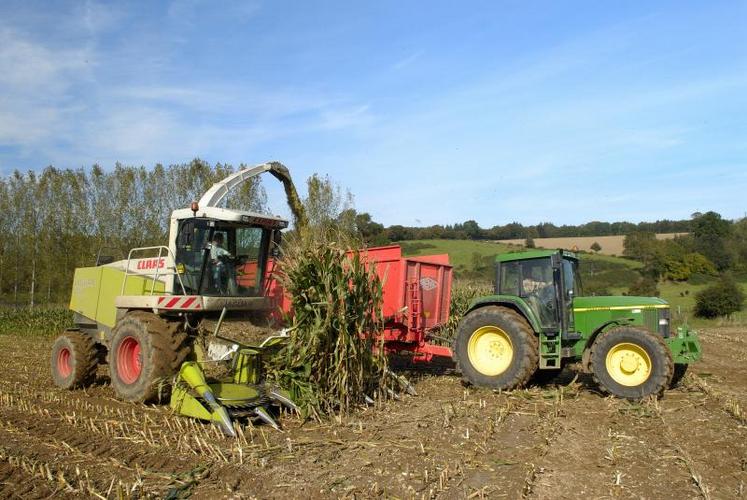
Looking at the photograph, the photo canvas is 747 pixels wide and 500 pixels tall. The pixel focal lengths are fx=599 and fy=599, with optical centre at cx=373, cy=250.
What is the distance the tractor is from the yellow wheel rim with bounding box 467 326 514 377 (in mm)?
3024

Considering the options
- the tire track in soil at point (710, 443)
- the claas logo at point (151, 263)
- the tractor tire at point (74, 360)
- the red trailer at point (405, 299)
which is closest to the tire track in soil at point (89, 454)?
the tractor tire at point (74, 360)

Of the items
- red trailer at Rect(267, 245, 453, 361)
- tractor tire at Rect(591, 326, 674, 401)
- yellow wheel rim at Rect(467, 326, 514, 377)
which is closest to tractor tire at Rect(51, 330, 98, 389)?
red trailer at Rect(267, 245, 453, 361)

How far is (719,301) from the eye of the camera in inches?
1232

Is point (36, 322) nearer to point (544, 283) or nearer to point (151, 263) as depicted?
point (151, 263)

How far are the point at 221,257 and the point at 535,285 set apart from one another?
4563mm

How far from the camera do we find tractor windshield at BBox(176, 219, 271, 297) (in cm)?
A: 799

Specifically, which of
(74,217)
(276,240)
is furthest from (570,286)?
(74,217)

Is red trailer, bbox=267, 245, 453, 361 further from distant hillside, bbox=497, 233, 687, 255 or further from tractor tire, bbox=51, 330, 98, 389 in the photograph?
distant hillside, bbox=497, 233, 687, 255

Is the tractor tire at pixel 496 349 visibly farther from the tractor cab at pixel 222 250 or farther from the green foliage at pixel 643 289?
the green foliage at pixel 643 289

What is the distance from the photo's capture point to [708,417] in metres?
6.84

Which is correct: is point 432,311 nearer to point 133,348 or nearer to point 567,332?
point 567,332

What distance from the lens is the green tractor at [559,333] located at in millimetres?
7926

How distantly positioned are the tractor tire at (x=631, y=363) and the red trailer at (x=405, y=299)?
2226 mm

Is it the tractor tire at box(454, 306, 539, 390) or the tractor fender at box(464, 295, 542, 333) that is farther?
the tractor fender at box(464, 295, 542, 333)
